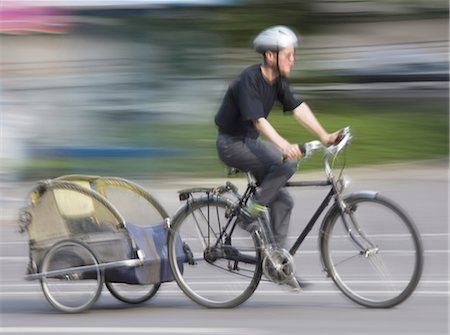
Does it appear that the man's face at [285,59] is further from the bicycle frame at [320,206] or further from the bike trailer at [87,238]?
the bike trailer at [87,238]

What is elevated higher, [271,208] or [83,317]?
[271,208]

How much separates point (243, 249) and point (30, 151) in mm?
8184

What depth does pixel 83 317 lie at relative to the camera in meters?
6.69

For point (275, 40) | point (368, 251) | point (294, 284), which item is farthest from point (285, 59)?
point (294, 284)

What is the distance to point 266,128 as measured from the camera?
629 centimetres

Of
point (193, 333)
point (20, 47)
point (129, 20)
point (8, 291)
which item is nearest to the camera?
point (193, 333)

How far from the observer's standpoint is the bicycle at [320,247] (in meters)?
6.36

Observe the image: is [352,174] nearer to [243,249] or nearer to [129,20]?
[129,20]

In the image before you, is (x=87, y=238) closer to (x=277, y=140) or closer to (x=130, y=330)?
(x=130, y=330)

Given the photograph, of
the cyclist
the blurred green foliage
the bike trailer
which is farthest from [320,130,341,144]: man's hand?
the blurred green foliage

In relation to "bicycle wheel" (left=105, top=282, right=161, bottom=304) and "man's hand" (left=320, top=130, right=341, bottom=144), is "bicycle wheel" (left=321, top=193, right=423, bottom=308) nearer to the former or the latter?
"man's hand" (left=320, top=130, right=341, bottom=144)

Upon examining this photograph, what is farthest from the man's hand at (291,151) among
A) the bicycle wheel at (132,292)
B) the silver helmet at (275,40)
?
the bicycle wheel at (132,292)

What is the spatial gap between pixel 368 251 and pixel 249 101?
1.16 m

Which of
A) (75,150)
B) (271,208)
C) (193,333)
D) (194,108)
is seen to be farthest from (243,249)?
(194,108)
